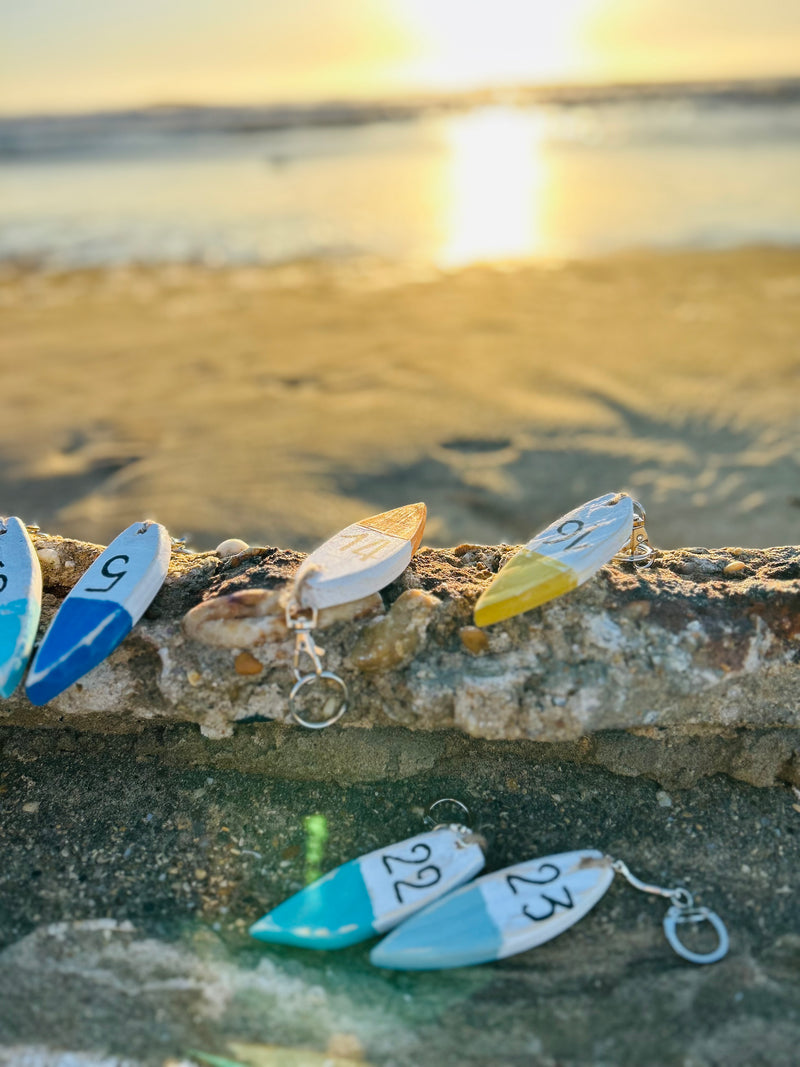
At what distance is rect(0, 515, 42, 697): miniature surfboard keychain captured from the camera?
6.70 ft

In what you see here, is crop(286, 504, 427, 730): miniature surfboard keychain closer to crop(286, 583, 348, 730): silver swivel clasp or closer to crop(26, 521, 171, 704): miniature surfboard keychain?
crop(286, 583, 348, 730): silver swivel clasp

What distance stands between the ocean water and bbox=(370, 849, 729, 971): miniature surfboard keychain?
766cm

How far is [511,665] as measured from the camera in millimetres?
2117

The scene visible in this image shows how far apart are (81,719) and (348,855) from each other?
0.81 meters

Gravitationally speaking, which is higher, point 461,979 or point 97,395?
point 461,979

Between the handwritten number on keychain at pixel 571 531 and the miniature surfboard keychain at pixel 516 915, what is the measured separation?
74 cm

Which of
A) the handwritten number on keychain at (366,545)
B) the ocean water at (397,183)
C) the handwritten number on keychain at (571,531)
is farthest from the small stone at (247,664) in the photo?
the ocean water at (397,183)

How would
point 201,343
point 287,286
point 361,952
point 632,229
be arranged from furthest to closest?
1. point 632,229
2. point 287,286
3. point 201,343
4. point 361,952

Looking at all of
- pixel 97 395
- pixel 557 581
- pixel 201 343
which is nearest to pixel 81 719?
pixel 557 581

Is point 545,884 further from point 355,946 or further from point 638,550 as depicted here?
point 638,550

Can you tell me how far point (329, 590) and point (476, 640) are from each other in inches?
14.8

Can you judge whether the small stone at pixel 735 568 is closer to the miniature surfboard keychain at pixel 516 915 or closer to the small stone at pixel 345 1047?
the miniature surfboard keychain at pixel 516 915

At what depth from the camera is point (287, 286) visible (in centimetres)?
847

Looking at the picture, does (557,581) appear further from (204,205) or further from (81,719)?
(204,205)
